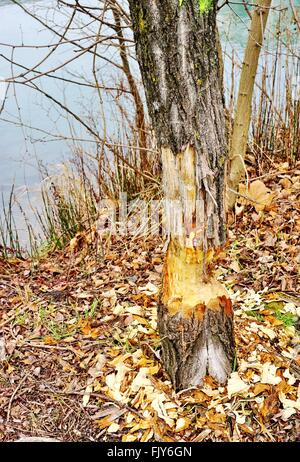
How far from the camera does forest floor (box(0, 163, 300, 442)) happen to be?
156 centimetres

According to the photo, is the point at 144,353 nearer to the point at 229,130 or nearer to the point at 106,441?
the point at 106,441

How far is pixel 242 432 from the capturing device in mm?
1520

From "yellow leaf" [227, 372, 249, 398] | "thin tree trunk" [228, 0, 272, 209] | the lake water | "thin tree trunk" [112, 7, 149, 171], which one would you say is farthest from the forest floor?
the lake water

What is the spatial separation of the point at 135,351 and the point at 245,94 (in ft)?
5.07

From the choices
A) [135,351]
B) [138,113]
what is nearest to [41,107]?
[138,113]

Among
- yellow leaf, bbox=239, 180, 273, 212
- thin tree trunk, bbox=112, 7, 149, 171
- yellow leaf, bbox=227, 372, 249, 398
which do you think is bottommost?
yellow leaf, bbox=227, 372, 249, 398

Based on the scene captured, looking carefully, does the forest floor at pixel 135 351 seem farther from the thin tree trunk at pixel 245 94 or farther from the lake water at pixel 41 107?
the lake water at pixel 41 107

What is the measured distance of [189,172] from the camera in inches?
54.7

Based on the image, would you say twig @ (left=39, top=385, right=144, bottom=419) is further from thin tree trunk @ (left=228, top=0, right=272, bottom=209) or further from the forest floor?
thin tree trunk @ (left=228, top=0, right=272, bottom=209)

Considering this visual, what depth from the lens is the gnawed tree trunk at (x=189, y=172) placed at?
124 cm

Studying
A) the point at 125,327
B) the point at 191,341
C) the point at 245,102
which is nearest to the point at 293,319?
the point at 191,341

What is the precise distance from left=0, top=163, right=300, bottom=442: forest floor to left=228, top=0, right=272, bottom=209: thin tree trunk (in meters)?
0.31

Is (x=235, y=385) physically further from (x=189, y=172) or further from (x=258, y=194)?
(x=258, y=194)

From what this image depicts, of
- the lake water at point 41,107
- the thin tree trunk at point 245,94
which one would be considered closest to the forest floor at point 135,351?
the thin tree trunk at point 245,94
